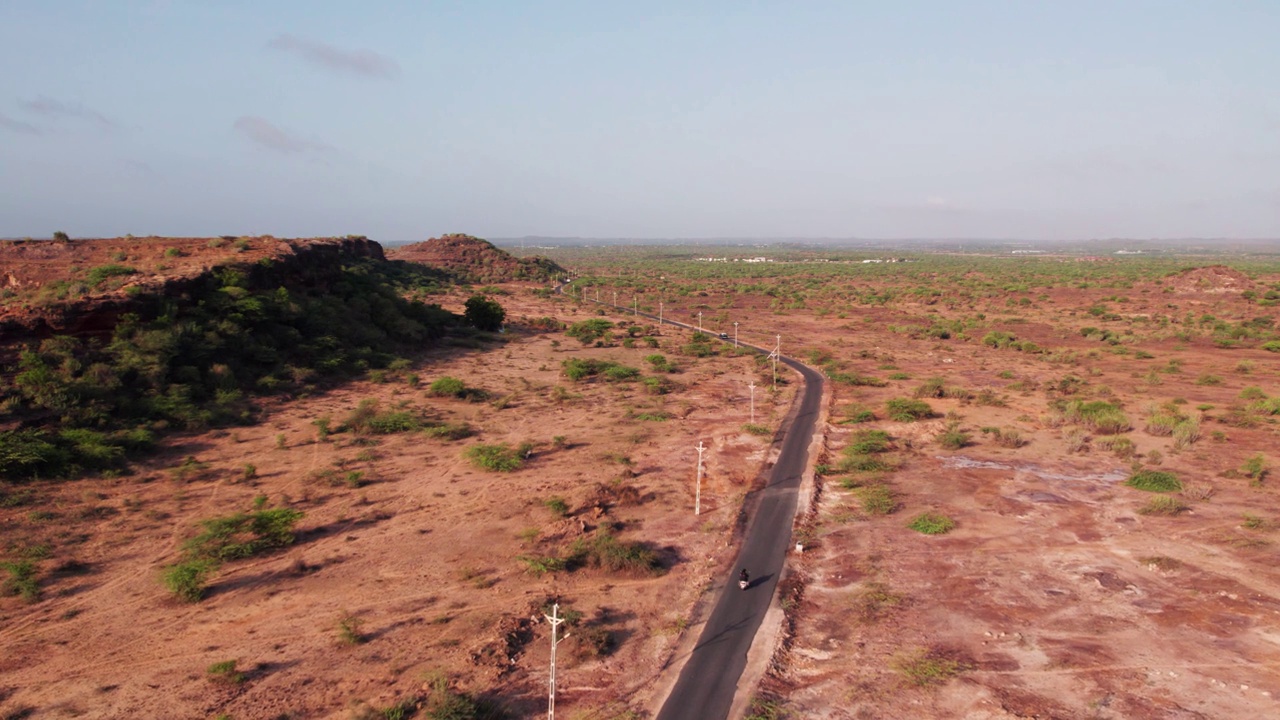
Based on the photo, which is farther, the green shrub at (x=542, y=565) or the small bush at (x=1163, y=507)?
the small bush at (x=1163, y=507)

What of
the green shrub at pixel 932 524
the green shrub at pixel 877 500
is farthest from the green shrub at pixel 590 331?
the green shrub at pixel 932 524

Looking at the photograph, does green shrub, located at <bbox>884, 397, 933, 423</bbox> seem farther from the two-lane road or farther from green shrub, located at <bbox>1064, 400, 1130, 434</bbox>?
the two-lane road

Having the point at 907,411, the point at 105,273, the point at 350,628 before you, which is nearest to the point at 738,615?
the point at 350,628

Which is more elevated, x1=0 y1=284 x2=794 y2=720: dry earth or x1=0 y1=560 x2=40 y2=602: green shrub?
x1=0 y1=560 x2=40 y2=602: green shrub

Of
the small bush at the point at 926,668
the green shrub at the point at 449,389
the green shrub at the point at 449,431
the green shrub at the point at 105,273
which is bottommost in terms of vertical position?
the small bush at the point at 926,668

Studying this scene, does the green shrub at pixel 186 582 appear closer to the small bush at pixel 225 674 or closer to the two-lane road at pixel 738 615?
the small bush at pixel 225 674

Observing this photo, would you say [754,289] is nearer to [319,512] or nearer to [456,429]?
[456,429]

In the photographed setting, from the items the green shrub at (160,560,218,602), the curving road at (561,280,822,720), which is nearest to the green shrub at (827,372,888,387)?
the curving road at (561,280,822,720)
